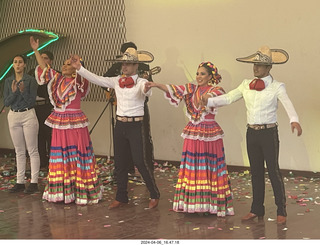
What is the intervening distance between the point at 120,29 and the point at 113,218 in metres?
3.87

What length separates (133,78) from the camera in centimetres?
691

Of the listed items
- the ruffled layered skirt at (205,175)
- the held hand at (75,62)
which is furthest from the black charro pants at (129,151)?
the held hand at (75,62)

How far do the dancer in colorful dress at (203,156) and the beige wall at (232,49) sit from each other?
2.01m

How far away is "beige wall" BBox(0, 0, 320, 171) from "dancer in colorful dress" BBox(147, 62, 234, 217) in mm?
2006

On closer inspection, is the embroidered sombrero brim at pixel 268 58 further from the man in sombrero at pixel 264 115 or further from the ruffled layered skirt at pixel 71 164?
the ruffled layered skirt at pixel 71 164

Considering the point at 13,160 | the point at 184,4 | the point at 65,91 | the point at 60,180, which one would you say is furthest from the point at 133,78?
the point at 13,160

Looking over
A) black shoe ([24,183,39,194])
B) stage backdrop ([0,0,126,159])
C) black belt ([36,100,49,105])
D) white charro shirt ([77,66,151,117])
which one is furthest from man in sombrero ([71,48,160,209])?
stage backdrop ([0,0,126,159])

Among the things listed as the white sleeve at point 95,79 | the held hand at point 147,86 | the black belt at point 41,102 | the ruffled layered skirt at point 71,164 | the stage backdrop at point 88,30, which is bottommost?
the ruffled layered skirt at point 71,164

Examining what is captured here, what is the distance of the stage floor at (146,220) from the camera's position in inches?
234

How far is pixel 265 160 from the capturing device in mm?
6227

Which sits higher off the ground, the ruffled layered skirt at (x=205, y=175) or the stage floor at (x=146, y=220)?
the ruffled layered skirt at (x=205, y=175)

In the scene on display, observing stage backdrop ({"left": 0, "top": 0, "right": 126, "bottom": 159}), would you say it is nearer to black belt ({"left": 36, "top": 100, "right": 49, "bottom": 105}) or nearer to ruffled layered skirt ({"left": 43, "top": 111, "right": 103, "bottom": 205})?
black belt ({"left": 36, "top": 100, "right": 49, "bottom": 105})

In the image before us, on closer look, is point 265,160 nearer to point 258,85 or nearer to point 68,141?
point 258,85

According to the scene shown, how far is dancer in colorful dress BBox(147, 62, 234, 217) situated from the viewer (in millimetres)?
6582
